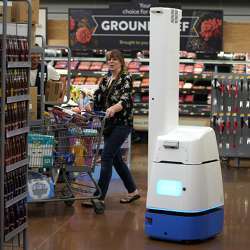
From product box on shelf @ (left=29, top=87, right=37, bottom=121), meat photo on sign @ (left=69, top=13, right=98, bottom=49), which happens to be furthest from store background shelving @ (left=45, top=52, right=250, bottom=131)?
product box on shelf @ (left=29, top=87, right=37, bottom=121)

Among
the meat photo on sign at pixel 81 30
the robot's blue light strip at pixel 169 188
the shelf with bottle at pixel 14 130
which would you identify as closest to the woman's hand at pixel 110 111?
the robot's blue light strip at pixel 169 188

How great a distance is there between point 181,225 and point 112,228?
3.11 ft

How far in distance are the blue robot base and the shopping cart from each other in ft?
4.30

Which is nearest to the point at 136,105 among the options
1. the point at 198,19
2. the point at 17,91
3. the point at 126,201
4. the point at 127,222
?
the point at 198,19

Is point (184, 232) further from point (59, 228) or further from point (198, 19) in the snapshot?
point (198, 19)

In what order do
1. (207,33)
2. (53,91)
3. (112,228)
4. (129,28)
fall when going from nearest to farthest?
(112,228) → (53,91) → (129,28) → (207,33)

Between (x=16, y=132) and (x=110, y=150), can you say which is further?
(x=110, y=150)

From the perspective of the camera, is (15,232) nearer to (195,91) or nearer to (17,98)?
(17,98)

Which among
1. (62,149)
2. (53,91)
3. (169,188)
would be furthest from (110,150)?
(169,188)

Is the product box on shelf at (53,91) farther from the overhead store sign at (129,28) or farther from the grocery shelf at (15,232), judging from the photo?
the overhead store sign at (129,28)

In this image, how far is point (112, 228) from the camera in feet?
21.9

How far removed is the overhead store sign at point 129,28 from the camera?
12.0 meters

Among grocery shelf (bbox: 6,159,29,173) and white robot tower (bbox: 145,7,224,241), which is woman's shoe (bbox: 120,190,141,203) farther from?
grocery shelf (bbox: 6,159,29,173)

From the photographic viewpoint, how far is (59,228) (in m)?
6.66
